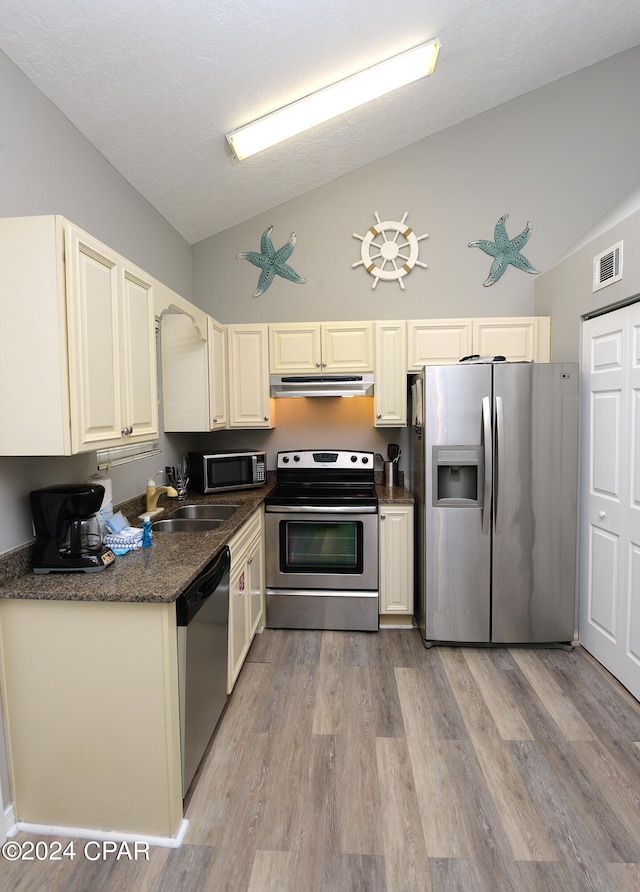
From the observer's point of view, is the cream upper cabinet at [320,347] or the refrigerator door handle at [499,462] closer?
the refrigerator door handle at [499,462]

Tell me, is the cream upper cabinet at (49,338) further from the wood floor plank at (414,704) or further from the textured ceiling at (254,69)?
the wood floor plank at (414,704)

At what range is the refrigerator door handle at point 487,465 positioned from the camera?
270cm

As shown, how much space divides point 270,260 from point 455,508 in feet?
7.77

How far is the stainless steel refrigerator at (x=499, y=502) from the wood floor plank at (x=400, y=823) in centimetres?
99

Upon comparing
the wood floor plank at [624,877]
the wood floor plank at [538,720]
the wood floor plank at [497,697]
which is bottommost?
the wood floor plank at [624,877]

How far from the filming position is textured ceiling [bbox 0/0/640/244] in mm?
1732

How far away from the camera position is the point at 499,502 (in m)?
2.75

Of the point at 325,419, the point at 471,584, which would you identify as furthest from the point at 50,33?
the point at 471,584

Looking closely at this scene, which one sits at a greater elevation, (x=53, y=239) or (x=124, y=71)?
(x=124, y=71)

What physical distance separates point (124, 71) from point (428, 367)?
2026 mm

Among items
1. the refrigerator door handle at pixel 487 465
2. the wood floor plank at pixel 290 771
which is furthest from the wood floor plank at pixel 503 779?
the refrigerator door handle at pixel 487 465

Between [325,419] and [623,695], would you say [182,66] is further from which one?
[623,695]

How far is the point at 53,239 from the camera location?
4.56 feet

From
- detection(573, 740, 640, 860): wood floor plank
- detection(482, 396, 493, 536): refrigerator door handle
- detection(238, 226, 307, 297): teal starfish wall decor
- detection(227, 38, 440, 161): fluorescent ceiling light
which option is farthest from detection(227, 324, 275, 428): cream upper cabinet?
detection(573, 740, 640, 860): wood floor plank
